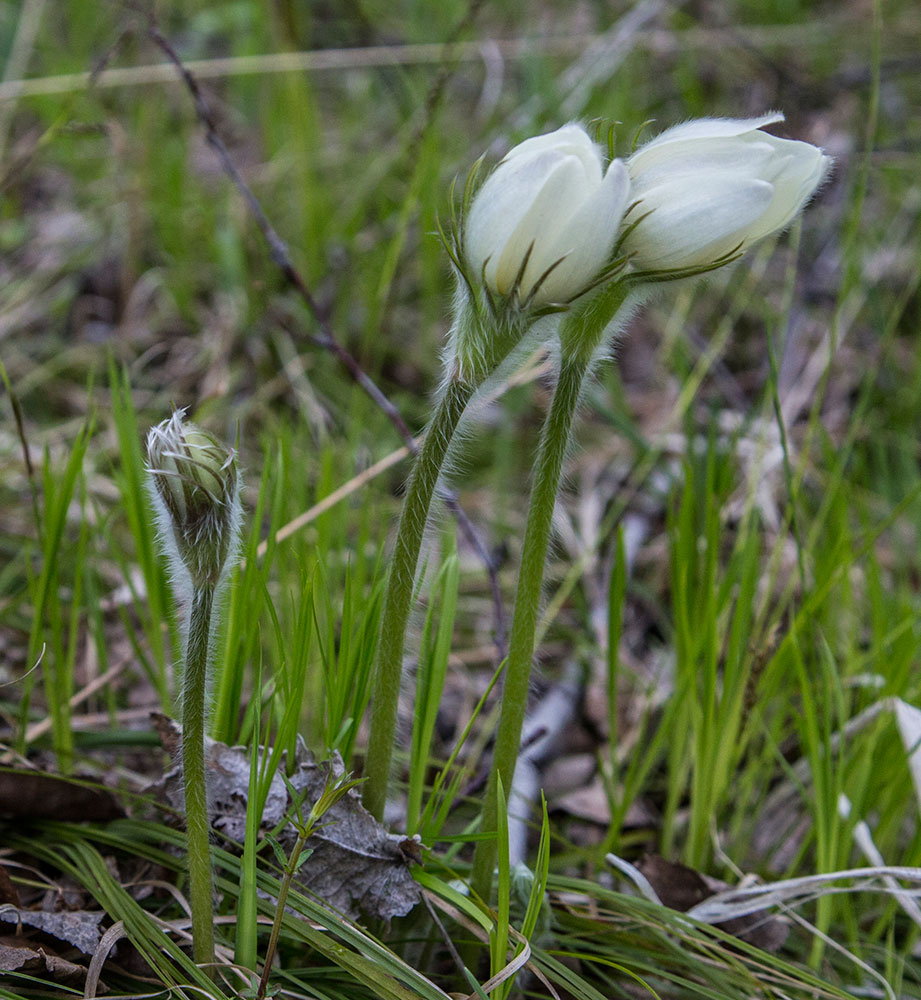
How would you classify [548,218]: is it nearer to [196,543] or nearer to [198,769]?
[196,543]

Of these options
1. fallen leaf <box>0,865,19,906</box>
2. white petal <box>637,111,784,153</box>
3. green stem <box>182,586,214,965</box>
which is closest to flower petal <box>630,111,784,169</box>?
white petal <box>637,111,784,153</box>

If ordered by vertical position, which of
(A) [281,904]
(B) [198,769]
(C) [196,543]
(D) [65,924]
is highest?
(C) [196,543]

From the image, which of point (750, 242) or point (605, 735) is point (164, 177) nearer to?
point (605, 735)

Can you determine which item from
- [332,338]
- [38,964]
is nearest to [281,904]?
[38,964]

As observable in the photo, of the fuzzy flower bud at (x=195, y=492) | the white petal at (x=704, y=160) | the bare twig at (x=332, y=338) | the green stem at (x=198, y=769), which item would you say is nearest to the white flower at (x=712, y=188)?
the white petal at (x=704, y=160)

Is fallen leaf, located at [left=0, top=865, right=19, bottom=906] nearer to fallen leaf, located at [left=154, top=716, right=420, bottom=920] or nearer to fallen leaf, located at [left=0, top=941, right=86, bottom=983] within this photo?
fallen leaf, located at [left=0, top=941, right=86, bottom=983]

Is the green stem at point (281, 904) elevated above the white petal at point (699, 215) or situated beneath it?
situated beneath

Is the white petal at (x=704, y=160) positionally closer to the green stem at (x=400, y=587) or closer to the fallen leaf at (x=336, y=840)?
the green stem at (x=400, y=587)
